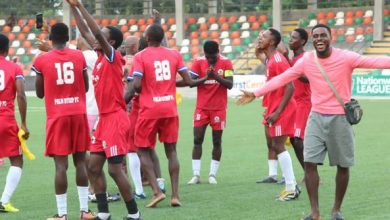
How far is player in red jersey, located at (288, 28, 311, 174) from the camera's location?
1264cm

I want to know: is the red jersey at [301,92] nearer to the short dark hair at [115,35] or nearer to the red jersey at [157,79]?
the red jersey at [157,79]

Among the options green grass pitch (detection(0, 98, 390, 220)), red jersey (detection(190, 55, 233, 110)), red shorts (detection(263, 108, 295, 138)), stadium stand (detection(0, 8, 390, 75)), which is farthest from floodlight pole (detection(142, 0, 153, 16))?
red shorts (detection(263, 108, 295, 138))

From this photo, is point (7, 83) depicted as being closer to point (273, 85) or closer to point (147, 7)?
point (273, 85)

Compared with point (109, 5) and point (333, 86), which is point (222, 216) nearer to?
point (333, 86)

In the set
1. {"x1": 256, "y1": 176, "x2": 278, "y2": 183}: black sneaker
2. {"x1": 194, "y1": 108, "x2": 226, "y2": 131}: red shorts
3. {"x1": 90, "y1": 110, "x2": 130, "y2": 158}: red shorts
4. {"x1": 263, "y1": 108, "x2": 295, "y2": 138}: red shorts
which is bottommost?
{"x1": 256, "y1": 176, "x2": 278, "y2": 183}: black sneaker

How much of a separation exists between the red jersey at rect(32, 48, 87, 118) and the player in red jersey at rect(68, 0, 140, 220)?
0.24 m

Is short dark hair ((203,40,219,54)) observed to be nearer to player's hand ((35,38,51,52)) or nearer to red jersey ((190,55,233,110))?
red jersey ((190,55,233,110))

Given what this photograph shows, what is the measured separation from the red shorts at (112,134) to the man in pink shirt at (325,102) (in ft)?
4.26

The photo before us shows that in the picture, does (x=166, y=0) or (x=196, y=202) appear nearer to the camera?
(x=196, y=202)

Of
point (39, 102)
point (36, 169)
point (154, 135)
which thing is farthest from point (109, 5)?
point (154, 135)

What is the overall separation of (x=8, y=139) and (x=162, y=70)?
2040 millimetres

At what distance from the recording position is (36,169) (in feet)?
51.3

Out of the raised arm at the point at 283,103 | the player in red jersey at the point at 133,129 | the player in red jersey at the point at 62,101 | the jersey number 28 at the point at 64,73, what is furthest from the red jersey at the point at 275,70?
the jersey number 28 at the point at 64,73

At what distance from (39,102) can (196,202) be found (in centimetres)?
2653
